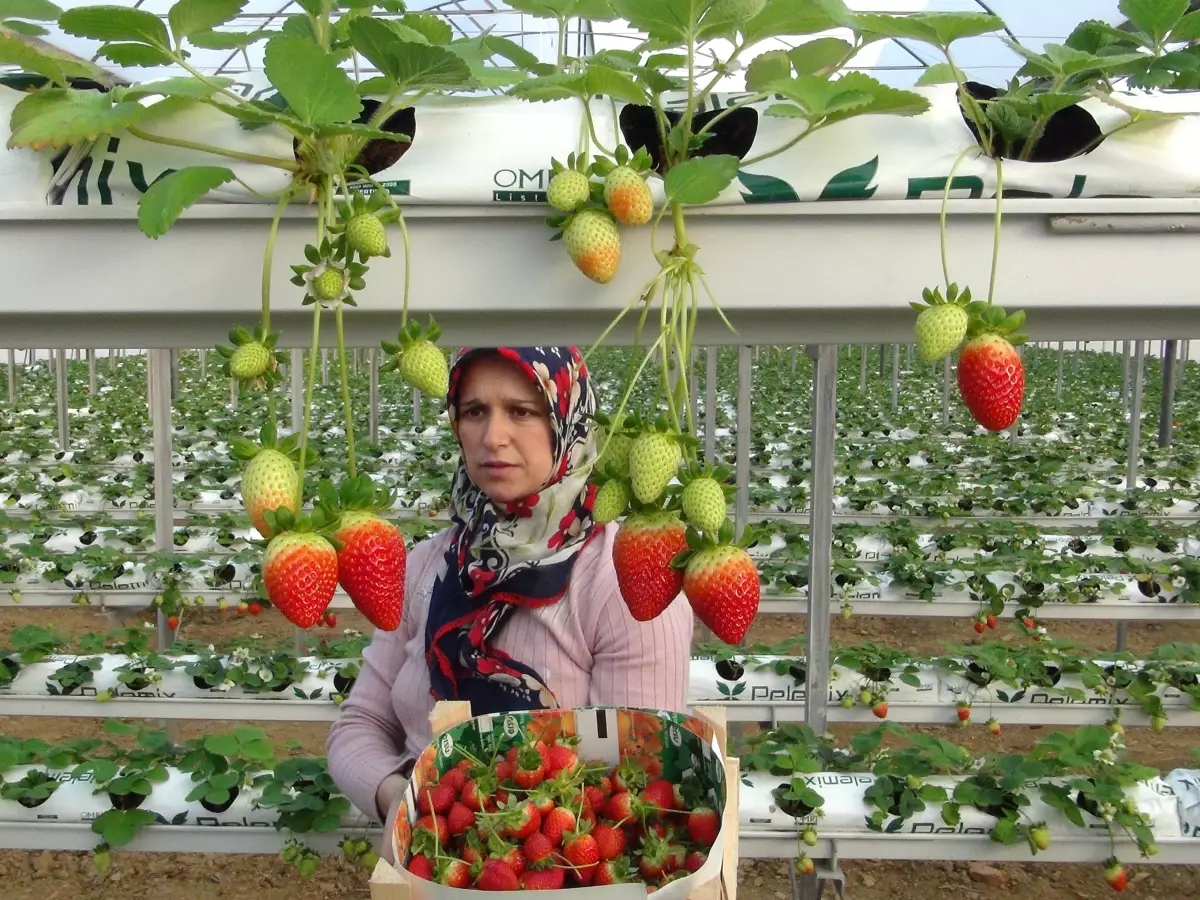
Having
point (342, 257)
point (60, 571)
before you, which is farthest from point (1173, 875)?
point (60, 571)

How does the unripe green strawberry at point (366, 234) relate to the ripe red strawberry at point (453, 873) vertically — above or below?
above

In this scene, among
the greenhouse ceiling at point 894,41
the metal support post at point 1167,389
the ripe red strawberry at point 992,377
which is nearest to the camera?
the ripe red strawberry at point 992,377

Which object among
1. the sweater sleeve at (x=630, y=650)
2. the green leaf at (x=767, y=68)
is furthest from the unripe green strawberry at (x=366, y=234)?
the sweater sleeve at (x=630, y=650)

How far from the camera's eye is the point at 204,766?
204cm

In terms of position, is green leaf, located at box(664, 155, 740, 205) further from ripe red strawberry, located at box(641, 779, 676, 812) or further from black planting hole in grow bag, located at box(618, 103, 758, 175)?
ripe red strawberry, located at box(641, 779, 676, 812)

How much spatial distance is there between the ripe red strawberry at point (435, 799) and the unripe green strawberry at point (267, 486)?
48 cm

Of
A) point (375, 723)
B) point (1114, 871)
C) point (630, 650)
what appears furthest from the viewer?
point (1114, 871)

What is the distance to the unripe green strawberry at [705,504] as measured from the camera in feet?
1.98

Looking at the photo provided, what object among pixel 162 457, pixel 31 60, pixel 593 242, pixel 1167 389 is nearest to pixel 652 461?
pixel 593 242

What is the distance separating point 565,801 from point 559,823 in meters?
0.03

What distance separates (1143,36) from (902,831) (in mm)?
1683

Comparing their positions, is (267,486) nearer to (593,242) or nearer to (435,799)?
(593,242)

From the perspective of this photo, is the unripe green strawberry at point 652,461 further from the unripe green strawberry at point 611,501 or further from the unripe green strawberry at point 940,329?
the unripe green strawberry at point 940,329

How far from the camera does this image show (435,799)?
98cm
